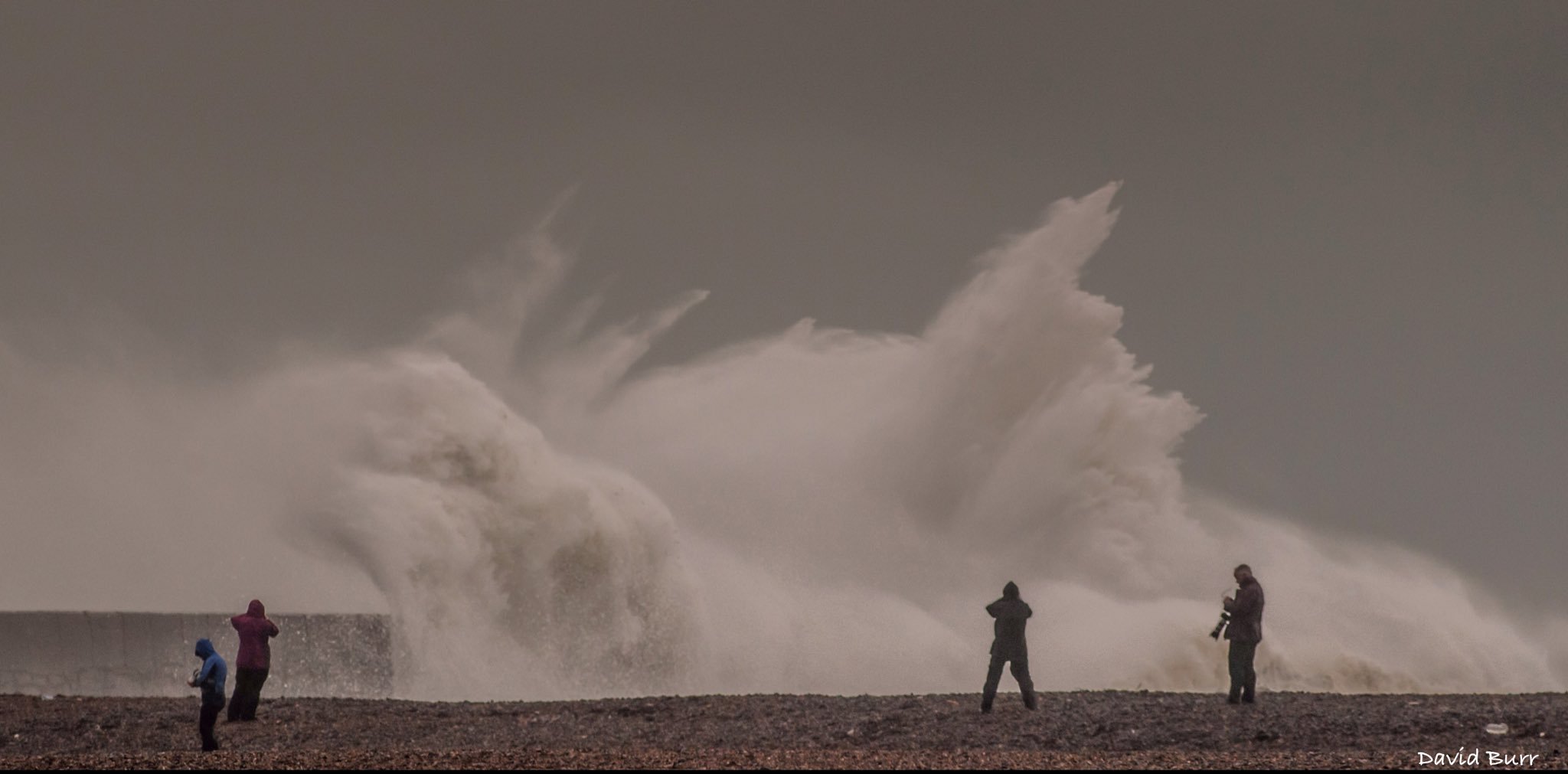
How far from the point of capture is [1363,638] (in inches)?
1123

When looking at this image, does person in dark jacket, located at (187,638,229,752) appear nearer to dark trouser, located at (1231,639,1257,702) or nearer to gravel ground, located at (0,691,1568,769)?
gravel ground, located at (0,691,1568,769)

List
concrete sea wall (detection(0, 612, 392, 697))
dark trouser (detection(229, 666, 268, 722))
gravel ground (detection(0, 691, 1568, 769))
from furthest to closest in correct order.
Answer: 1. concrete sea wall (detection(0, 612, 392, 697))
2. dark trouser (detection(229, 666, 268, 722))
3. gravel ground (detection(0, 691, 1568, 769))

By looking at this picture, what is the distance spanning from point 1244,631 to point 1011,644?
2169mm

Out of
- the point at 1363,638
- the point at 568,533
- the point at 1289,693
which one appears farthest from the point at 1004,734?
the point at 1363,638

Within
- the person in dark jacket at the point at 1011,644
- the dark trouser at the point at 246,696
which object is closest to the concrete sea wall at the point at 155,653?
the dark trouser at the point at 246,696

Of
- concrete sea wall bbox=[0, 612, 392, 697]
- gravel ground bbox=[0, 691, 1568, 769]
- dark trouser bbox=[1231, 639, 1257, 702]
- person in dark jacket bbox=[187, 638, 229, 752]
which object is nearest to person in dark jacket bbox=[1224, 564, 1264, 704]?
dark trouser bbox=[1231, 639, 1257, 702]

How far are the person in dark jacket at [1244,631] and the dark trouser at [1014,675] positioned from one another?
1774 mm

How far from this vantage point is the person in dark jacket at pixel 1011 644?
15.0 meters

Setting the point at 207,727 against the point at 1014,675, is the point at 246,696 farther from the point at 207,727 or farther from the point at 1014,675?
the point at 1014,675

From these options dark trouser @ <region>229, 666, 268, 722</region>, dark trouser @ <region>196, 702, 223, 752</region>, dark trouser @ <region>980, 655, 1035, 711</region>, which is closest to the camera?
dark trouser @ <region>196, 702, 223, 752</region>

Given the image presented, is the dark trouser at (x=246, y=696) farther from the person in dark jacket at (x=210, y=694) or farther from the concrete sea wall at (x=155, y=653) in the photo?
the concrete sea wall at (x=155, y=653)

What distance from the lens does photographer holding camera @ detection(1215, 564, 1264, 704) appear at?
1520 cm

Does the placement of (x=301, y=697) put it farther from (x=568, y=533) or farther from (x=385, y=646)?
(x=568, y=533)

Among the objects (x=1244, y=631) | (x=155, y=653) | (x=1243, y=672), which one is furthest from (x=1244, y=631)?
(x=155, y=653)
